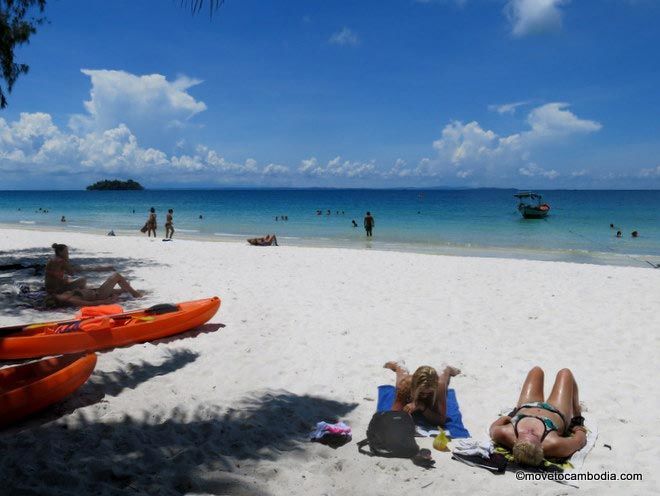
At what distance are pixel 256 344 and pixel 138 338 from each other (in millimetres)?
1574

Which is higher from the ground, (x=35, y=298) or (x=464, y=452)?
(x=35, y=298)

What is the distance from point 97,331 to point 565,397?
535 centimetres

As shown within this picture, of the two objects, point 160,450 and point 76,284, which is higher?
point 76,284

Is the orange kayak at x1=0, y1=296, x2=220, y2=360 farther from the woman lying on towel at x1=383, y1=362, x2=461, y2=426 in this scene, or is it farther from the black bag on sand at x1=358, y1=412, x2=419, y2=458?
the black bag on sand at x1=358, y1=412, x2=419, y2=458

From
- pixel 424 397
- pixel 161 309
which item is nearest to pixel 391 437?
pixel 424 397

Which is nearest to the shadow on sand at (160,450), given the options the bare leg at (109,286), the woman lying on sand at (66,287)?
the woman lying on sand at (66,287)

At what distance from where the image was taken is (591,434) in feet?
14.2

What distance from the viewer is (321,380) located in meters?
5.62

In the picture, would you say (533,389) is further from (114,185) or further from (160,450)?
(114,185)

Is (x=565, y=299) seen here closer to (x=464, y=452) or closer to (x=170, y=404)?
(x=464, y=452)

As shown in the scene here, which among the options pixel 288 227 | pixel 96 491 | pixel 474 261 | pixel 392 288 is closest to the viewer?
pixel 96 491

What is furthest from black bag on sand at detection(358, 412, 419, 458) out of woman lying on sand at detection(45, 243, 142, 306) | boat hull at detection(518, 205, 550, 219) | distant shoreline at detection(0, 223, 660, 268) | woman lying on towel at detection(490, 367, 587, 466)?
boat hull at detection(518, 205, 550, 219)

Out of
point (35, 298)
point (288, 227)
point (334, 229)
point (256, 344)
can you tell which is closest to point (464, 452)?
point (256, 344)

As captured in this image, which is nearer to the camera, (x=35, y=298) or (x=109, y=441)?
(x=109, y=441)
